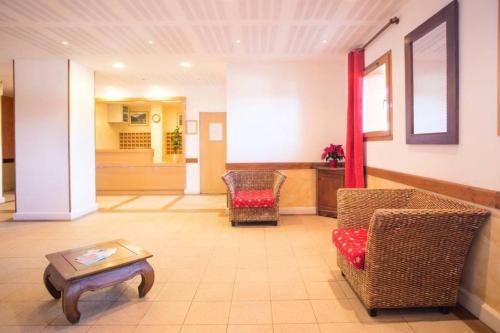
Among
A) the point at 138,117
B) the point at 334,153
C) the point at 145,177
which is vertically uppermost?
the point at 138,117

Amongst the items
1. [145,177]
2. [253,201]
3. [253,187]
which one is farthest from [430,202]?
[145,177]

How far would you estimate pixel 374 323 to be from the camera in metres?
2.19

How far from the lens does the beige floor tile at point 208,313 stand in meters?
2.24

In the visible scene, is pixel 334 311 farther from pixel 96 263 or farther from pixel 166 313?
pixel 96 263

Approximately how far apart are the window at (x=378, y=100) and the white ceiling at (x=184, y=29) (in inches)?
19.2

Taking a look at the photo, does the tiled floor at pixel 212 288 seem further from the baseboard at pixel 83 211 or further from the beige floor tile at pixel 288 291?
the baseboard at pixel 83 211

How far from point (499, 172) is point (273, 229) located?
3.04 metres

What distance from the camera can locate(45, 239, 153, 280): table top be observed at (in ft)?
7.29

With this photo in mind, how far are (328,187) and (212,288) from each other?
10.2 ft

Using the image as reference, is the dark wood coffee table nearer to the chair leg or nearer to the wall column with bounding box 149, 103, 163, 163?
the chair leg

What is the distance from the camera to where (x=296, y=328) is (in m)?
2.14

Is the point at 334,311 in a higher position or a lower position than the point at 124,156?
lower

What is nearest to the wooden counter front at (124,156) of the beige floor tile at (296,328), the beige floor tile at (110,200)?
the beige floor tile at (110,200)

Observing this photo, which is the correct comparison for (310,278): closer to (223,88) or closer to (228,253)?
(228,253)
